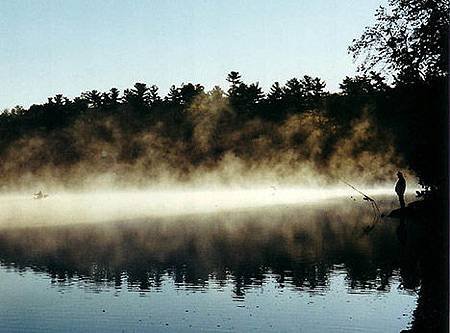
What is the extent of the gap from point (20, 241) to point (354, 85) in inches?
3545

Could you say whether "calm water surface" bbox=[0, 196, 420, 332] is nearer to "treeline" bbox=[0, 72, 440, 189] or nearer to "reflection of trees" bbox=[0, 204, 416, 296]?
"reflection of trees" bbox=[0, 204, 416, 296]

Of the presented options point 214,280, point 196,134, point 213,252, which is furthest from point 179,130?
point 214,280

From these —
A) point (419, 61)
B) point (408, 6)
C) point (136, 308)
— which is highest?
point (408, 6)

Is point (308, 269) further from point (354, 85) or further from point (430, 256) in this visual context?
point (354, 85)

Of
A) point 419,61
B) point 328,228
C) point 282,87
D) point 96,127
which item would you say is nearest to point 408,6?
point 419,61

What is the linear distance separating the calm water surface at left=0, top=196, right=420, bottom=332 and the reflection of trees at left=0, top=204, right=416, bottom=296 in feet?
0.15

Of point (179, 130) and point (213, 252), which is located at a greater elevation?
point (179, 130)

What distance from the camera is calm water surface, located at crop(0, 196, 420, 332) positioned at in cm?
1711

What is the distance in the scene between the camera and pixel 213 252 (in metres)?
30.1

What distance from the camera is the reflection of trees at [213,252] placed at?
2341 centimetres

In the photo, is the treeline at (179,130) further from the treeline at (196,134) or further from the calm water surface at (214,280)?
the calm water surface at (214,280)

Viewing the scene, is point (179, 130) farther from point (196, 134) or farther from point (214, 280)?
point (214, 280)

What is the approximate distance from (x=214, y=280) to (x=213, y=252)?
720 centimetres

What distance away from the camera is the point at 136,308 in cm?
1872
